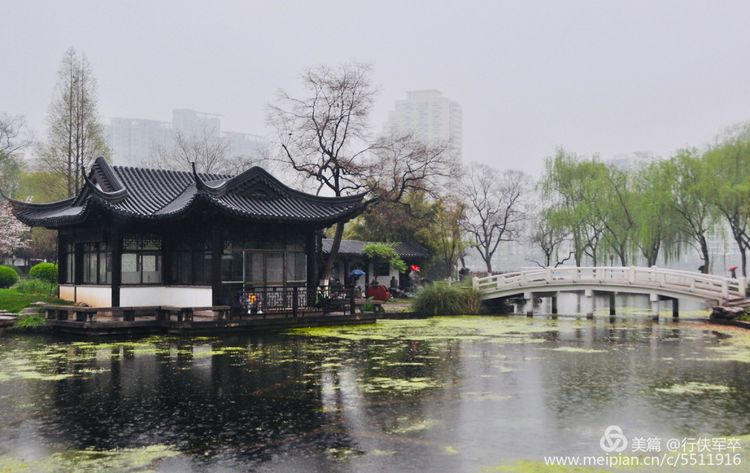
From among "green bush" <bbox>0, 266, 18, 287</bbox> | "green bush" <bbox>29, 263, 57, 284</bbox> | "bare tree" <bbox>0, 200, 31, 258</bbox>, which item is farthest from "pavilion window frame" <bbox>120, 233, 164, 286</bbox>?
"bare tree" <bbox>0, 200, 31, 258</bbox>

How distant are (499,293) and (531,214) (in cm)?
3323

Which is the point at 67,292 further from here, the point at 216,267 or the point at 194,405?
the point at 194,405

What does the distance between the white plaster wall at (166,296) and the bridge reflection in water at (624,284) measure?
11688mm

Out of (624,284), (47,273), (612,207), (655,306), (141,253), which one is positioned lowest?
(655,306)

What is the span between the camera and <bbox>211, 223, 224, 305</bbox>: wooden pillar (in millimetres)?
19344

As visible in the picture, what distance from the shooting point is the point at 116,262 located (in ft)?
64.7

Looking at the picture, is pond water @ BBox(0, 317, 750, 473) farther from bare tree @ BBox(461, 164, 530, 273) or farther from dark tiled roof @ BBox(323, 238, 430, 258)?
bare tree @ BBox(461, 164, 530, 273)

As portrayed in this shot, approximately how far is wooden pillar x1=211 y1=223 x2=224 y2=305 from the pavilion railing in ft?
1.45

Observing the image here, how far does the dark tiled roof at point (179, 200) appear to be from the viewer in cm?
1900

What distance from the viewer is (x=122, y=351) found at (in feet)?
48.4

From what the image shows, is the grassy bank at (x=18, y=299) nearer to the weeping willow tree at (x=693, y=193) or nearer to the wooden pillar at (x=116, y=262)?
the wooden pillar at (x=116, y=262)

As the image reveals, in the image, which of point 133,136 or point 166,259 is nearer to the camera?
point 166,259

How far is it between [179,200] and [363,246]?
1641 centimetres

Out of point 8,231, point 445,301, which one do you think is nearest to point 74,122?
point 8,231
